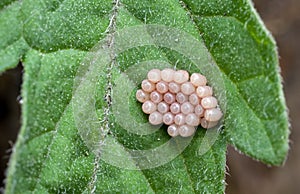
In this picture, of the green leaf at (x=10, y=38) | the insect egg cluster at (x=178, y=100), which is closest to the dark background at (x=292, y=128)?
the insect egg cluster at (x=178, y=100)

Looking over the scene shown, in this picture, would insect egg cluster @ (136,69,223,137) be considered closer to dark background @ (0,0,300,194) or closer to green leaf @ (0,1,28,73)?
green leaf @ (0,1,28,73)

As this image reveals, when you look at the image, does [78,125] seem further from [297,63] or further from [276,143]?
[297,63]

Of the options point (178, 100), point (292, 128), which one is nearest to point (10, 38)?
point (178, 100)

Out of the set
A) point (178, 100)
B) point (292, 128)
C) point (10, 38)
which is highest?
point (10, 38)

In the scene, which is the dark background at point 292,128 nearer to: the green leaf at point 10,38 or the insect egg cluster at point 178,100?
the insect egg cluster at point 178,100

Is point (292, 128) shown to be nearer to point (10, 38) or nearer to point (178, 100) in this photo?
point (178, 100)

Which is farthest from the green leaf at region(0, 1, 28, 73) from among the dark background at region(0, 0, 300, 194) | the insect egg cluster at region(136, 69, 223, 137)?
the dark background at region(0, 0, 300, 194)

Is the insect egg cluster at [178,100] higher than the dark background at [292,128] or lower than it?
higher

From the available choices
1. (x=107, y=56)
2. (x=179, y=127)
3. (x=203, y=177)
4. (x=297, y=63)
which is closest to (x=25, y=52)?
(x=107, y=56)
